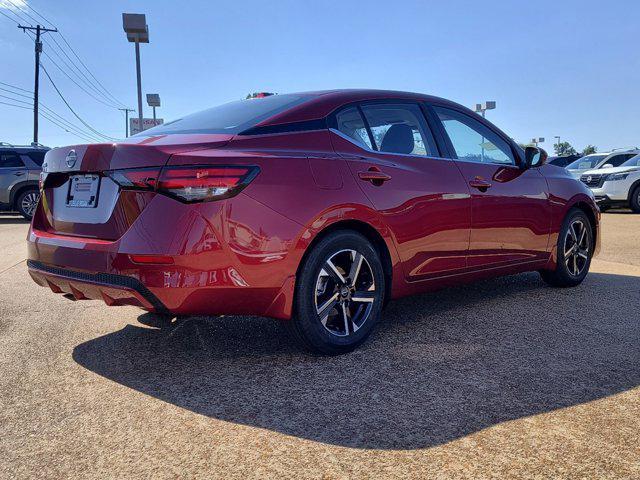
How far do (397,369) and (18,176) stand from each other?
13.9 meters

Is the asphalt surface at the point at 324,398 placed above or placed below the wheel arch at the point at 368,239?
below

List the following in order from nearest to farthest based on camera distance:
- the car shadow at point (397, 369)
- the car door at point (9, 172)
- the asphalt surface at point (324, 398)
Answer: the asphalt surface at point (324, 398) < the car shadow at point (397, 369) < the car door at point (9, 172)

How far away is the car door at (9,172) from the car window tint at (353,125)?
1310 centimetres

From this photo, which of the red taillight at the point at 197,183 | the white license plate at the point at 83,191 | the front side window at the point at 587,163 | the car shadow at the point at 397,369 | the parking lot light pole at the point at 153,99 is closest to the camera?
the car shadow at the point at 397,369

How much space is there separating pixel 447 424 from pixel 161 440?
1.20 meters

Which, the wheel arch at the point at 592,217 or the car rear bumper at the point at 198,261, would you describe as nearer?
the car rear bumper at the point at 198,261

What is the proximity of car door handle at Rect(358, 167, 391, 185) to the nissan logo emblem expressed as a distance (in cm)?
161

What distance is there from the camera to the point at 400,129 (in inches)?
158

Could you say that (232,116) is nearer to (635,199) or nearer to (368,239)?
(368,239)

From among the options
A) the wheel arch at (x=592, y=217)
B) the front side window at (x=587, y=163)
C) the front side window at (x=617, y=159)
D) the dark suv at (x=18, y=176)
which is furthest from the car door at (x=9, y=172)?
the front side window at (x=617, y=159)

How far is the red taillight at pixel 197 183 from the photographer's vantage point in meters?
2.87

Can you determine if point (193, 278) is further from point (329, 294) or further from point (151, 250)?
point (329, 294)

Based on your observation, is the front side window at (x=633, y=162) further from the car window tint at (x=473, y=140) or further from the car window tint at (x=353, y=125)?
the car window tint at (x=353, y=125)

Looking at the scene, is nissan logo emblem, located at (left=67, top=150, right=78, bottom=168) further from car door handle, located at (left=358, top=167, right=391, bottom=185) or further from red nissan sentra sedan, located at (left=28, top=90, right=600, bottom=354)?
car door handle, located at (left=358, top=167, right=391, bottom=185)
